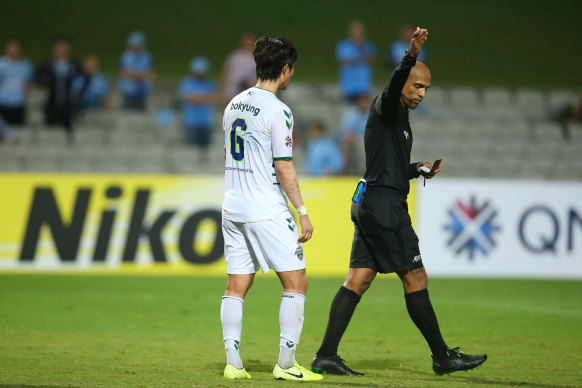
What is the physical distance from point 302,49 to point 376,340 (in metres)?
23.4

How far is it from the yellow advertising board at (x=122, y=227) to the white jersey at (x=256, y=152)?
7.79 m

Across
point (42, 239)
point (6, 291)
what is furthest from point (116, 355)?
point (42, 239)

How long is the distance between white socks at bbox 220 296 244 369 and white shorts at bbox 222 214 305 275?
0.69ft

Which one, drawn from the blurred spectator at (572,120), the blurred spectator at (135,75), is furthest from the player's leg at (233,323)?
the blurred spectator at (572,120)

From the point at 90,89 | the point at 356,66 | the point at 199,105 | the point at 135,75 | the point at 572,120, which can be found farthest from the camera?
the point at 572,120

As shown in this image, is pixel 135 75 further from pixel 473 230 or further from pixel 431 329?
pixel 431 329

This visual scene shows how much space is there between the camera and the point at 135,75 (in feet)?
62.7

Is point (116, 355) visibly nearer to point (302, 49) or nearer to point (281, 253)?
point (281, 253)

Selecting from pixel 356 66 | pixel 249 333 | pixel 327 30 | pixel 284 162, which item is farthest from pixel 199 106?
pixel 327 30

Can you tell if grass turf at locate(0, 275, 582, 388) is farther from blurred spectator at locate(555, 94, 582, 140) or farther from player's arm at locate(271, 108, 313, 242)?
blurred spectator at locate(555, 94, 582, 140)

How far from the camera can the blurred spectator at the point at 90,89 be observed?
1817cm

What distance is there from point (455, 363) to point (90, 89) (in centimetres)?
1466

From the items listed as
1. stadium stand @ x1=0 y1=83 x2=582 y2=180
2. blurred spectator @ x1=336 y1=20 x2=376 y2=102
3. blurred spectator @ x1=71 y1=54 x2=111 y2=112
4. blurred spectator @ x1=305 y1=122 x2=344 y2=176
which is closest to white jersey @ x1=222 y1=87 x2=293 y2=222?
blurred spectator @ x1=305 y1=122 x2=344 y2=176

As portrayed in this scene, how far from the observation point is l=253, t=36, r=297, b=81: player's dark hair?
5.92 m
